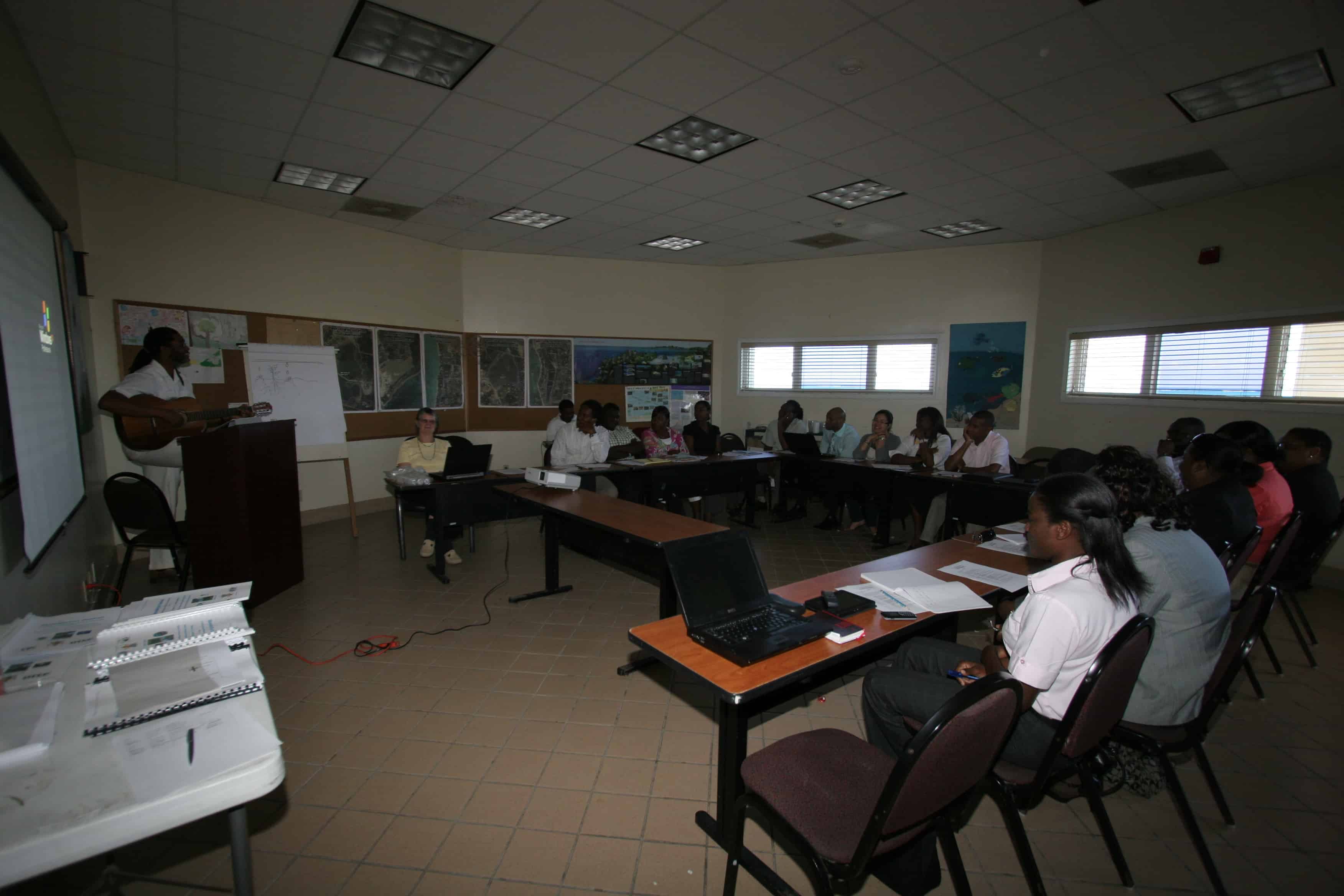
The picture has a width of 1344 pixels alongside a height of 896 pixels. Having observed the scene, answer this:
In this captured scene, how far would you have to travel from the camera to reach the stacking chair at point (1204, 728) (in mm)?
1679

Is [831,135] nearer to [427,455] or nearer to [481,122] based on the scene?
[481,122]

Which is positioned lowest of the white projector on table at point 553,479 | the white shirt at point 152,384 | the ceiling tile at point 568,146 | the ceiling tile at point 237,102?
the white projector on table at point 553,479

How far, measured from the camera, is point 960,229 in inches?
236

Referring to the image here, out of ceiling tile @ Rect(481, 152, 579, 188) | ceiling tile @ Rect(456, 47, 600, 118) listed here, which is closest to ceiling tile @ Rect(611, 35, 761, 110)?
ceiling tile @ Rect(456, 47, 600, 118)

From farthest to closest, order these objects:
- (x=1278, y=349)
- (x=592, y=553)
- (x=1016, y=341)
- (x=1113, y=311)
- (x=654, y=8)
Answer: (x=1016, y=341) → (x=1113, y=311) → (x=1278, y=349) → (x=592, y=553) → (x=654, y=8)

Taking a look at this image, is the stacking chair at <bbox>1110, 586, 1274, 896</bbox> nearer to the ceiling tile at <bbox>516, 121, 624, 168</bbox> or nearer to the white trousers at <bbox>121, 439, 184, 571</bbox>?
the ceiling tile at <bbox>516, 121, 624, 168</bbox>

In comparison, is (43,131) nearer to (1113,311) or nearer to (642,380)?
(642,380)

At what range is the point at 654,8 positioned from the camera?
2521 mm

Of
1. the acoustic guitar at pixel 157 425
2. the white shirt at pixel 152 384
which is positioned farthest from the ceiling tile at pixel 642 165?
the white shirt at pixel 152 384

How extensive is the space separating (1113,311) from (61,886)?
A: 26.1 feet

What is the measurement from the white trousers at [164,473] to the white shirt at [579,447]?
2.79 meters

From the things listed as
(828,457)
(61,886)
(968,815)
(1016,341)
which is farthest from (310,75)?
(1016,341)

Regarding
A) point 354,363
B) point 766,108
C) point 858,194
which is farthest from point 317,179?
point 858,194

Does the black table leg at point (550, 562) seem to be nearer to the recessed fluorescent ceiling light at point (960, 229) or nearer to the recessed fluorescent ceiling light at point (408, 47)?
the recessed fluorescent ceiling light at point (408, 47)
